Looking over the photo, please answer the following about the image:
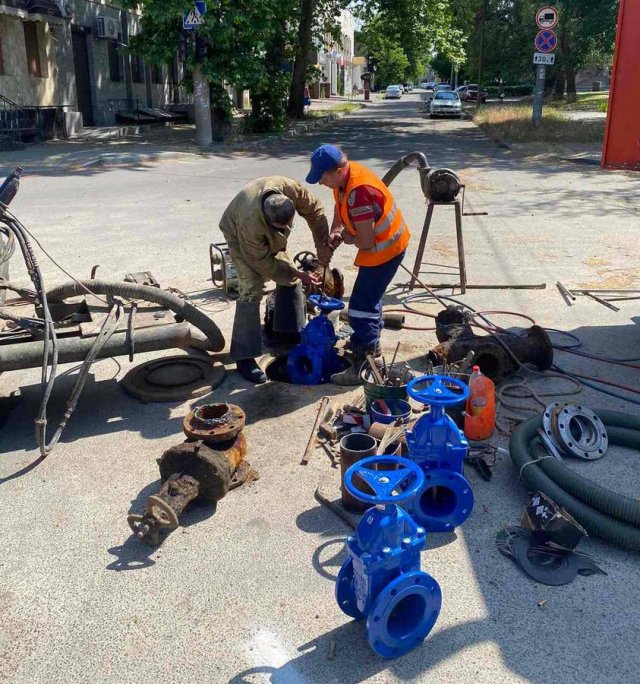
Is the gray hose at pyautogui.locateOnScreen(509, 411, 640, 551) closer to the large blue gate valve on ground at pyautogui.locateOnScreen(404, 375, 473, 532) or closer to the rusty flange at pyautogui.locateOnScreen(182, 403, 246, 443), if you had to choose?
the large blue gate valve on ground at pyautogui.locateOnScreen(404, 375, 473, 532)

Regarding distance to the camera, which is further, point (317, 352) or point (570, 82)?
point (570, 82)

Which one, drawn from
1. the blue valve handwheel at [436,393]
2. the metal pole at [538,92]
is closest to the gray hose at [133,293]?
the blue valve handwheel at [436,393]

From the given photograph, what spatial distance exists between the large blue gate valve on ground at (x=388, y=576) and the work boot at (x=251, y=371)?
2419mm

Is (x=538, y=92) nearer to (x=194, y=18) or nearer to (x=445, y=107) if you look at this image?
(x=194, y=18)

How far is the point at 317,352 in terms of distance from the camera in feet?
16.1

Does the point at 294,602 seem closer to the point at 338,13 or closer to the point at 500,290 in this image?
the point at 500,290

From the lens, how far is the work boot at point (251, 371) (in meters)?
4.92

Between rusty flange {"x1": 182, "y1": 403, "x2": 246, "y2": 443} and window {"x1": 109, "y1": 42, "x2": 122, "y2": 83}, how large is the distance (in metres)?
27.0

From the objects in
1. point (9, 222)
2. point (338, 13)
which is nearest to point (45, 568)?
point (9, 222)

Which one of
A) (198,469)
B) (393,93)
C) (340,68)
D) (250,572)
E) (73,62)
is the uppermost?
(340,68)

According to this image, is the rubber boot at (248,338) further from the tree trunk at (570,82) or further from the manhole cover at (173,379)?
the tree trunk at (570,82)

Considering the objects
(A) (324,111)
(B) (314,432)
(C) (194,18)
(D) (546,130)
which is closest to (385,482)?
(B) (314,432)

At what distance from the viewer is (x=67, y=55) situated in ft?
76.9

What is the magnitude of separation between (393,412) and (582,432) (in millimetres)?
1115
